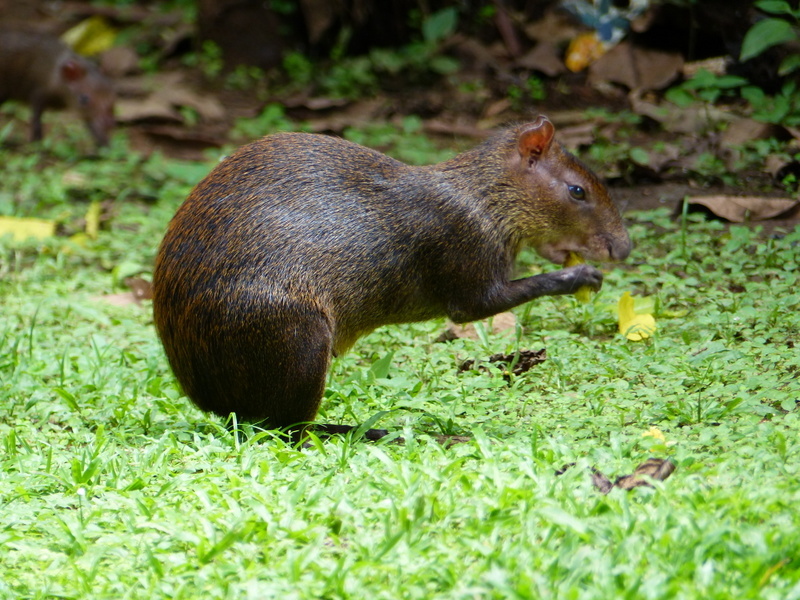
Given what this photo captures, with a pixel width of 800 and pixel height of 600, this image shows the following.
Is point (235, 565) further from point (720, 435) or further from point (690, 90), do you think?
point (690, 90)

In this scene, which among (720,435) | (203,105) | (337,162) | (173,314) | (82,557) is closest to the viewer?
(82,557)

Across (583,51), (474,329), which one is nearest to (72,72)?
(583,51)

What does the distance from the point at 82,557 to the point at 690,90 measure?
5590 mm

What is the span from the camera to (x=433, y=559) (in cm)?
264

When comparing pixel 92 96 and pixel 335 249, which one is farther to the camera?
pixel 92 96

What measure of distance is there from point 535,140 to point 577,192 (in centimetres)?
29

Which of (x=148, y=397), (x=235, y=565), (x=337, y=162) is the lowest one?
(x=148, y=397)

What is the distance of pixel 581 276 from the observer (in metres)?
4.04

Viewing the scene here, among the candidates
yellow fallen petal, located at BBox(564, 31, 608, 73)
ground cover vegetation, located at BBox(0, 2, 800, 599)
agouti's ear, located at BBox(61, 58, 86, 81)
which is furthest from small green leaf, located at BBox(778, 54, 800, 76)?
agouti's ear, located at BBox(61, 58, 86, 81)

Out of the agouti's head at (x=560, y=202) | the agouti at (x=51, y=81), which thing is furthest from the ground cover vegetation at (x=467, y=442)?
the agouti at (x=51, y=81)

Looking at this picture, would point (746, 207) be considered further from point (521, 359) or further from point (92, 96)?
point (92, 96)

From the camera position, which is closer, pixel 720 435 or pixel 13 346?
pixel 720 435

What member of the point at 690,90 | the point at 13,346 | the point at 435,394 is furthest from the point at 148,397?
the point at 690,90

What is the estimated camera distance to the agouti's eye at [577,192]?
167 inches
